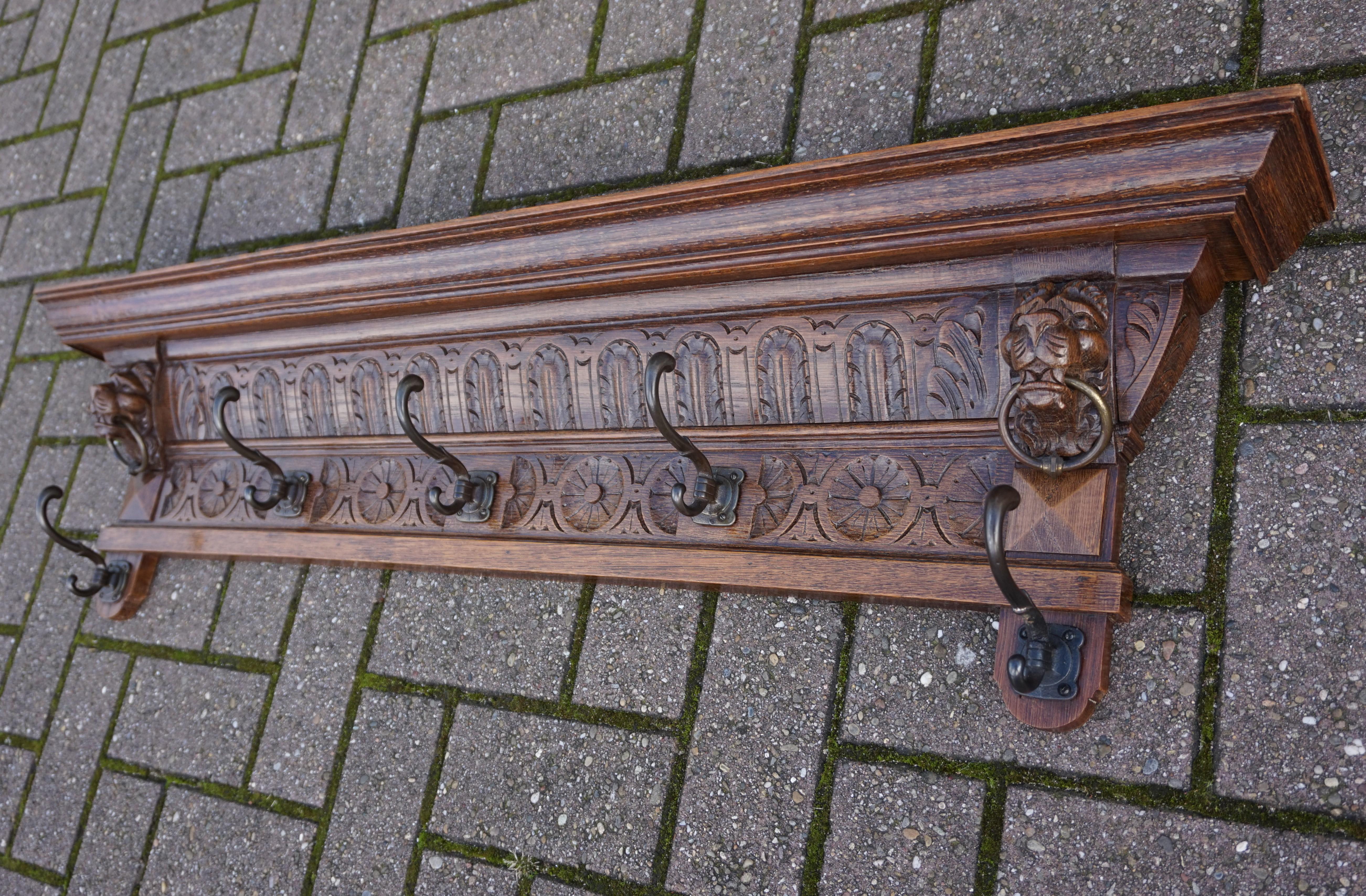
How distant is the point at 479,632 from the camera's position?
126cm

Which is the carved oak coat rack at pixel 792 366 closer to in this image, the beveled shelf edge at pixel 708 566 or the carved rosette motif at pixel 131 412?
the beveled shelf edge at pixel 708 566

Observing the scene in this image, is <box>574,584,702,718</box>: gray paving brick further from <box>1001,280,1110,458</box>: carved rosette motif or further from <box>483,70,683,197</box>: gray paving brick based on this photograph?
<box>483,70,683,197</box>: gray paving brick

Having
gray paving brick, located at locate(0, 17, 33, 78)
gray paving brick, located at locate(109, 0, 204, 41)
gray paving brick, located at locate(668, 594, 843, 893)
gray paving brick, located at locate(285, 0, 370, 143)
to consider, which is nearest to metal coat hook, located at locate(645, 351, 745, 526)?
gray paving brick, located at locate(668, 594, 843, 893)

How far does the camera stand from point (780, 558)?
102 cm

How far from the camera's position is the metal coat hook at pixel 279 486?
54.4 inches

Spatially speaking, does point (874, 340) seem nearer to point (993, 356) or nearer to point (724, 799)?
point (993, 356)

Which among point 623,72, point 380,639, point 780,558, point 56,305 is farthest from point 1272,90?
point 56,305

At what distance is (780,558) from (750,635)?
0.41 feet

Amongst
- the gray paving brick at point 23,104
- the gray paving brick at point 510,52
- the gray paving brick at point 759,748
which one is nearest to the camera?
the gray paving brick at point 759,748

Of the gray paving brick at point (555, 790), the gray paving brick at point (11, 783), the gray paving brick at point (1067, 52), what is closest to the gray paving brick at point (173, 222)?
the gray paving brick at point (11, 783)

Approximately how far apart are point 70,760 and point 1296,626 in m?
1.78

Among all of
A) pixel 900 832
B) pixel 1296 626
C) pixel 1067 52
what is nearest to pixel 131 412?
pixel 900 832

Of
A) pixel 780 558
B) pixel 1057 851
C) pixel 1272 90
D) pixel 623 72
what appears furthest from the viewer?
pixel 623 72

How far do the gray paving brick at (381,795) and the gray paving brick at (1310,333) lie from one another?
1.04m
